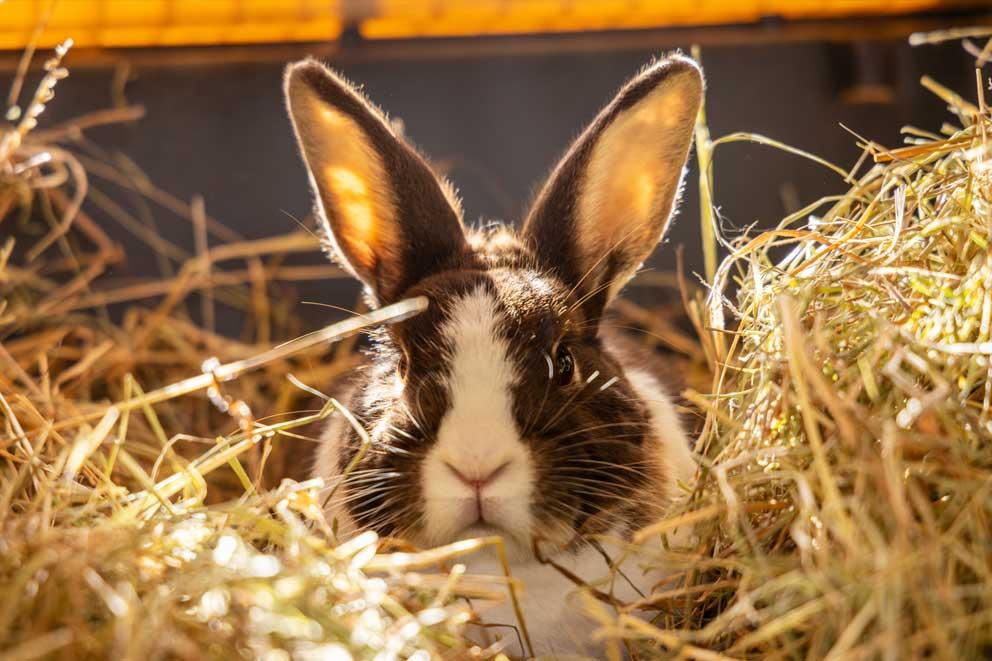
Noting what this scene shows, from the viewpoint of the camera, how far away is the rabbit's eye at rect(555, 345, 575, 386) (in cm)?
229

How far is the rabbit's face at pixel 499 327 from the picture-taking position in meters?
2.12

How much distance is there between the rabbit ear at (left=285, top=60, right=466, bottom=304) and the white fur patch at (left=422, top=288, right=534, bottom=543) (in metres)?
0.49

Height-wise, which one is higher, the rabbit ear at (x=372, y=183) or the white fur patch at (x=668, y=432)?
the rabbit ear at (x=372, y=183)

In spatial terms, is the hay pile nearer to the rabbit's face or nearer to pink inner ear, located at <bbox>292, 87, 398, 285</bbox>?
the rabbit's face

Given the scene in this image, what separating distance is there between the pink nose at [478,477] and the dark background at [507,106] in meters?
1.98

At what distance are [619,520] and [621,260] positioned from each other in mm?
716

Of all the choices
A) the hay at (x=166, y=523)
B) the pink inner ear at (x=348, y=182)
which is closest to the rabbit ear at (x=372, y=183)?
the pink inner ear at (x=348, y=182)

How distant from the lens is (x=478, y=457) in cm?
204

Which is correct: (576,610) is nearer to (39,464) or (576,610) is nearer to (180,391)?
(180,391)

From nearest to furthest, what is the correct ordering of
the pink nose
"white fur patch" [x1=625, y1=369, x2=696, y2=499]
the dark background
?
the pink nose, "white fur patch" [x1=625, y1=369, x2=696, y2=499], the dark background

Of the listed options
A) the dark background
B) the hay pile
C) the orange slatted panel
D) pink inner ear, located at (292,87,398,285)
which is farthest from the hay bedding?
the dark background

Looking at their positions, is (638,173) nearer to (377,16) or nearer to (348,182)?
(348,182)

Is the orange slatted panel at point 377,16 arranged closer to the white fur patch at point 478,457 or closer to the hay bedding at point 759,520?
the hay bedding at point 759,520

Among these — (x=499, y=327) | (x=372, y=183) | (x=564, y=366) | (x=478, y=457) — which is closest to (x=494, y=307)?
(x=499, y=327)
